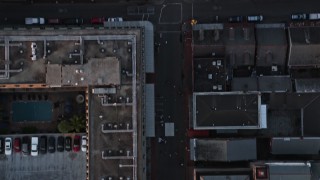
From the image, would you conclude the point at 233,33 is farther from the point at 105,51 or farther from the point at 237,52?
the point at 105,51

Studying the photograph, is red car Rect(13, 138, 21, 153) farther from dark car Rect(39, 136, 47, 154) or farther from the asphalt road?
the asphalt road

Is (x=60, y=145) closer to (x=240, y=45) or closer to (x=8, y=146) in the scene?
(x=8, y=146)

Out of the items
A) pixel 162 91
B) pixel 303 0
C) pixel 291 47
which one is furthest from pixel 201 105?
pixel 303 0

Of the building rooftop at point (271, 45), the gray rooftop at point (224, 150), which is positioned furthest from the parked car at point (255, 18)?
the gray rooftop at point (224, 150)

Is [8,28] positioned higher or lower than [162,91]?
higher

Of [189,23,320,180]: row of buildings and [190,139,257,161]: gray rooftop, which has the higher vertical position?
[189,23,320,180]: row of buildings

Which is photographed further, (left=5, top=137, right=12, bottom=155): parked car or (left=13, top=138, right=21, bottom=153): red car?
(left=13, top=138, right=21, bottom=153): red car

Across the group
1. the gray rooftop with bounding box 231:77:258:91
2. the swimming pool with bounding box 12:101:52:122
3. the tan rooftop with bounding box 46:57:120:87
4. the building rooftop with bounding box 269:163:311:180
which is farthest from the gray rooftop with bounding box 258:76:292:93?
the swimming pool with bounding box 12:101:52:122

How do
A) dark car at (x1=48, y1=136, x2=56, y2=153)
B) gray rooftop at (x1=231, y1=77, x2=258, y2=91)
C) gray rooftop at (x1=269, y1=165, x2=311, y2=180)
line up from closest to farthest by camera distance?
1. gray rooftop at (x1=269, y1=165, x2=311, y2=180)
2. gray rooftop at (x1=231, y1=77, x2=258, y2=91)
3. dark car at (x1=48, y1=136, x2=56, y2=153)
